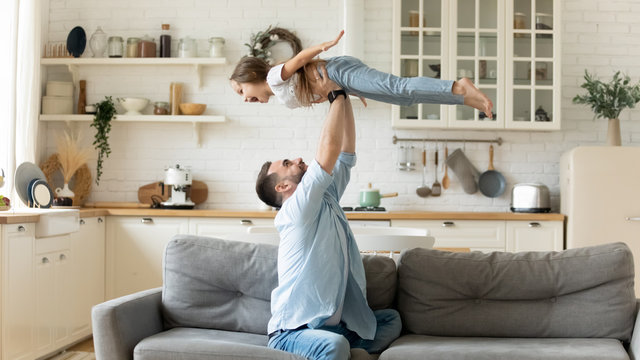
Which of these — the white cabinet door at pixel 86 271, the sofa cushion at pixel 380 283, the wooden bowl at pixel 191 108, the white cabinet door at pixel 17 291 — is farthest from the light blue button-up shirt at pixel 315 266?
the wooden bowl at pixel 191 108

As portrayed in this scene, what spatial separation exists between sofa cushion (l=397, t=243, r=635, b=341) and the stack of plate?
113 inches

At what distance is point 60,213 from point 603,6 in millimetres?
4550

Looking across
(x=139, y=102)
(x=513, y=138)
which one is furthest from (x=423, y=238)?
(x=139, y=102)

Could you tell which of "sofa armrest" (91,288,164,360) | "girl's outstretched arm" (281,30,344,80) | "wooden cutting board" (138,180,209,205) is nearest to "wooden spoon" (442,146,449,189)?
"wooden cutting board" (138,180,209,205)

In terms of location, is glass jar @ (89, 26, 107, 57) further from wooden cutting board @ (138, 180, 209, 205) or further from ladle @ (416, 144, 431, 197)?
ladle @ (416, 144, 431, 197)

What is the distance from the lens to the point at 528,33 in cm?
540

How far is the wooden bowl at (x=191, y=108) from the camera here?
5.58 meters

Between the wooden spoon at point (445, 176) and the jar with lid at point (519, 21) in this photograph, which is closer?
the jar with lid at point (519, 21)

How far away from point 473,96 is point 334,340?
947 millimetres

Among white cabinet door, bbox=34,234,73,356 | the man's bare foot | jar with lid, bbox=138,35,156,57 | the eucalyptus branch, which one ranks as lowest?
white cabinet door, bbox=34,234,73,356

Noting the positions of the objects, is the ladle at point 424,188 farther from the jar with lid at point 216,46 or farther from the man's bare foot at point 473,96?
the man's bare foot at point 473,96

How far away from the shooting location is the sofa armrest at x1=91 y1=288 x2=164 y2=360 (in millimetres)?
2475

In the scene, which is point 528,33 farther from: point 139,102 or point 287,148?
point 139,102

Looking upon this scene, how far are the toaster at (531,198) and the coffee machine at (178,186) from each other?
8.46ft
